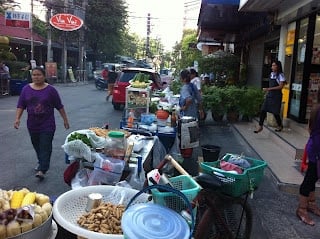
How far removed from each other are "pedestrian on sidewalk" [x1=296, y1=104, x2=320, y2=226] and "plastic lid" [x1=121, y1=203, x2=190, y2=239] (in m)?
2.32

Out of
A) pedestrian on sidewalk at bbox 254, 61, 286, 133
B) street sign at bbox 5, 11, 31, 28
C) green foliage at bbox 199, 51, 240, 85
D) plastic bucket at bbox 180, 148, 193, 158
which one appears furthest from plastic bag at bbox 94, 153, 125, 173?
street sign at bbox 5, 11, 31, 28

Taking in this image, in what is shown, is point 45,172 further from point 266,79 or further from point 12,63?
point 12,63

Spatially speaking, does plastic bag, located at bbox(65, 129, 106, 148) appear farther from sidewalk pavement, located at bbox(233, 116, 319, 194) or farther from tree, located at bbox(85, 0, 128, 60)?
tree, located at bbox(85, 0, 128, 60)

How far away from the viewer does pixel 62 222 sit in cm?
300

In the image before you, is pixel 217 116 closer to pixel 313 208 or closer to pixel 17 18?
pixel 313 208

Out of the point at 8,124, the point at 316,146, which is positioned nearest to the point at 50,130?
the point at 316,146

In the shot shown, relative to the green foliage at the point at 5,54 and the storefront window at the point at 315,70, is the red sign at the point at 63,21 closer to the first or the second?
the green foliage at the point at 5,54

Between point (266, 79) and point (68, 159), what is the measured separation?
11.1 metres

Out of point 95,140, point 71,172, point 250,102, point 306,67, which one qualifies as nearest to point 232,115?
point 250,102

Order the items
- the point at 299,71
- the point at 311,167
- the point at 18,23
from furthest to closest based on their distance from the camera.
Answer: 1. the point at 18,23
2. the point at 299,71
3. the point at 311,167

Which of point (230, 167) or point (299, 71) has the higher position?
point (299, 71)

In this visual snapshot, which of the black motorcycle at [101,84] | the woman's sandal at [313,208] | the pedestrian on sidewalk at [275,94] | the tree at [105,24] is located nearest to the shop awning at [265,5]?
the pedestrian on sidewalk at [275,94]

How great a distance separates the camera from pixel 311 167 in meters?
4.36

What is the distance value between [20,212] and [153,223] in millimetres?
996
